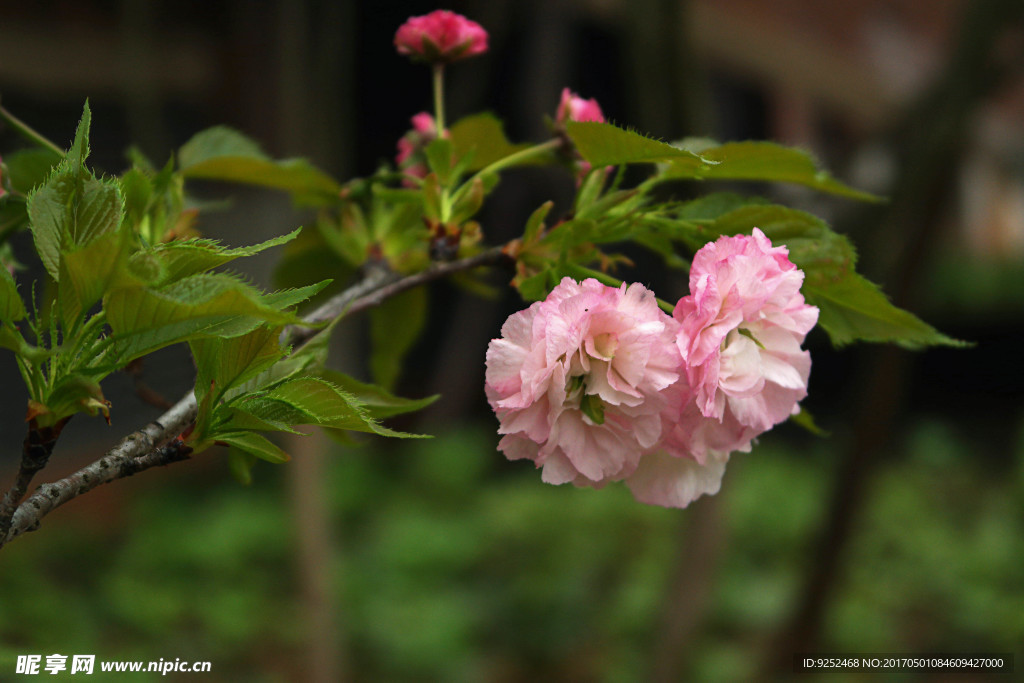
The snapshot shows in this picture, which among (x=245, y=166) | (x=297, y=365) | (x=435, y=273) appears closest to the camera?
(x=297, y=365)

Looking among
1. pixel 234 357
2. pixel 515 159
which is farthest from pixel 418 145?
pixel 234 357

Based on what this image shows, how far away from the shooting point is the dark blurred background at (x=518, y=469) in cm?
168

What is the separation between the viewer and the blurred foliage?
2271 mm

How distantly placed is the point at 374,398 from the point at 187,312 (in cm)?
16

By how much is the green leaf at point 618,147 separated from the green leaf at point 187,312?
19cm

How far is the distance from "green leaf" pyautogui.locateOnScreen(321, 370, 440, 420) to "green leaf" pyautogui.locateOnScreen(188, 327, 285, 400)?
63 millimetres

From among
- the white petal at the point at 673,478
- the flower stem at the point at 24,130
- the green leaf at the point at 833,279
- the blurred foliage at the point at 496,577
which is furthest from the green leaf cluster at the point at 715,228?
the blurred foliage at the point at 496,577

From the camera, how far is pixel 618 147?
0.46 metres

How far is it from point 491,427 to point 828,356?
1.57 metres

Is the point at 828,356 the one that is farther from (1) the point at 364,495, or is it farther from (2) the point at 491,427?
(1) the point at 364,495

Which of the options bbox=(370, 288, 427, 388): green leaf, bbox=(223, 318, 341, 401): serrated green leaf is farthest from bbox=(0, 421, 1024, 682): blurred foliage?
bbox=(223, 318, 341, 401): serrated green leaf

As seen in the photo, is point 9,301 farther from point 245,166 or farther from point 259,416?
point 245,166

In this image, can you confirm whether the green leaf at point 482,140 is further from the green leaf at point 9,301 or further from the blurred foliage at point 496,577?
the blurred foliage at point 496,577

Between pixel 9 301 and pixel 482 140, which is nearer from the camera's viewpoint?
pixel 9 301
